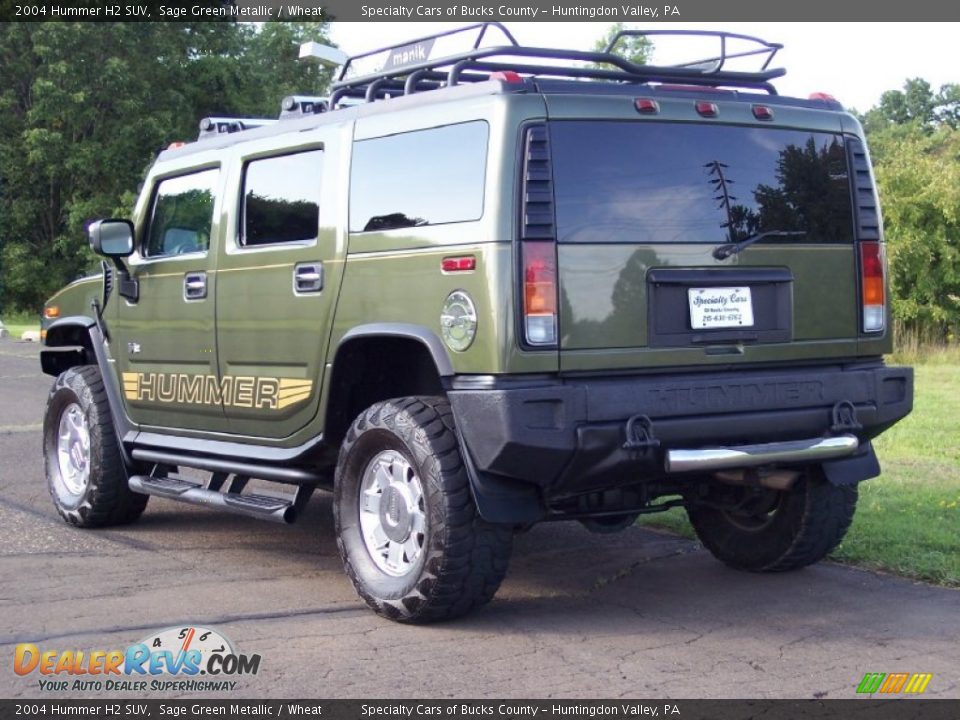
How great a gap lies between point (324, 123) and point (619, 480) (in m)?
2.25

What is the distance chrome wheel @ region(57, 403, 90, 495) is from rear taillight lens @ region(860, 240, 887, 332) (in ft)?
14.8

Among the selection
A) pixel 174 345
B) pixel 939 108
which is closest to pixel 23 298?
pixel 174 345

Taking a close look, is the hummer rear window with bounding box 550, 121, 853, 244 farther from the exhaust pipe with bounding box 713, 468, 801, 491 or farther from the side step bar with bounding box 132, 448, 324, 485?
the side step bar with bounding box 132, 448, 324, 485

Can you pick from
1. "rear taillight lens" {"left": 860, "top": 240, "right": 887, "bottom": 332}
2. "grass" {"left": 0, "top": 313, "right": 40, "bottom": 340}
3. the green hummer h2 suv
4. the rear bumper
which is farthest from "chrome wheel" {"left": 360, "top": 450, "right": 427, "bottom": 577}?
"grass" {"left": 0, "top": 313, "right": 40, "bottom": 340}

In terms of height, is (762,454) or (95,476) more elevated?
(762,454)

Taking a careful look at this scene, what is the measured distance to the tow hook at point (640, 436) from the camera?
501cm

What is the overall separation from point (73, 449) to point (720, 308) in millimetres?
4380

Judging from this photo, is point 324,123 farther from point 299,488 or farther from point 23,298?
point 23,298

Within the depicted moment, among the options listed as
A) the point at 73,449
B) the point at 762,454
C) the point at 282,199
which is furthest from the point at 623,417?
the point at 73,449

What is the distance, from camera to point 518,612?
5.66 metres

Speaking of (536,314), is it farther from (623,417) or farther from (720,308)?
(720,308)

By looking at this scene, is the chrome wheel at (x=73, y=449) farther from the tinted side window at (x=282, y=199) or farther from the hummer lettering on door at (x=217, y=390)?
the tinted side window at (x=282, y=199)

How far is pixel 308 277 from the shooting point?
6.04 metres

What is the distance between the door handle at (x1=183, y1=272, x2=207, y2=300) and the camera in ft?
22.4
